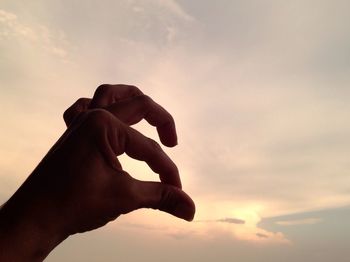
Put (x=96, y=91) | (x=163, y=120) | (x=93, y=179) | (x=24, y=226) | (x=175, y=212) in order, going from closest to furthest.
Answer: (x=24, y=226)
(x=93, y=179)
(x=175, y=212)
(x=163, y=120)
(x=96, y=91)

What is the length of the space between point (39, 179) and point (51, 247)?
52 centimetres

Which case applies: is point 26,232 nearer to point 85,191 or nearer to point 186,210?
point 85,191

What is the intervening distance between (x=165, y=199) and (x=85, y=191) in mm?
623

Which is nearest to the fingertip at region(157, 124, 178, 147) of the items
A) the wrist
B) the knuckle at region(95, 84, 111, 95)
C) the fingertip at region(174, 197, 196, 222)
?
the knuckle at region(95, 84, 111, 95)

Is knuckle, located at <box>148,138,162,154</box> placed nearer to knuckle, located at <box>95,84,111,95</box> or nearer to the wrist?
the wrist

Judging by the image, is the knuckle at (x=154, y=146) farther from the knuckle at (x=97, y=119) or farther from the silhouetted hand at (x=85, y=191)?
the knuckle at (x=97, y=119)

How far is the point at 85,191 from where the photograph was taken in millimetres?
2666

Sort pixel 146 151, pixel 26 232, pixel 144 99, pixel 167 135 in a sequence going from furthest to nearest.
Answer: pixel 167 135 → pixel 144 99 → pixel 146 151 → pixel 26 232

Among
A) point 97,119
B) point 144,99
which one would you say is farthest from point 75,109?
point 97,119

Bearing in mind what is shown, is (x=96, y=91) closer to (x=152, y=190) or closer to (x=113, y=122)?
(x=113, y=122)

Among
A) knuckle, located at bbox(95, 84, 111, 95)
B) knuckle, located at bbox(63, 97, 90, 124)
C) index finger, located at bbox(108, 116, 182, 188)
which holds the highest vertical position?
knuckle, located at bbox(95, 84, 111, 95)

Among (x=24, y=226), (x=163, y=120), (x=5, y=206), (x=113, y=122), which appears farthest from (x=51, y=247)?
(x=163, y=120)

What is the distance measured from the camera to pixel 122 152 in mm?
2957

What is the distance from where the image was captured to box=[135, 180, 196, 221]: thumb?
2748 mm
